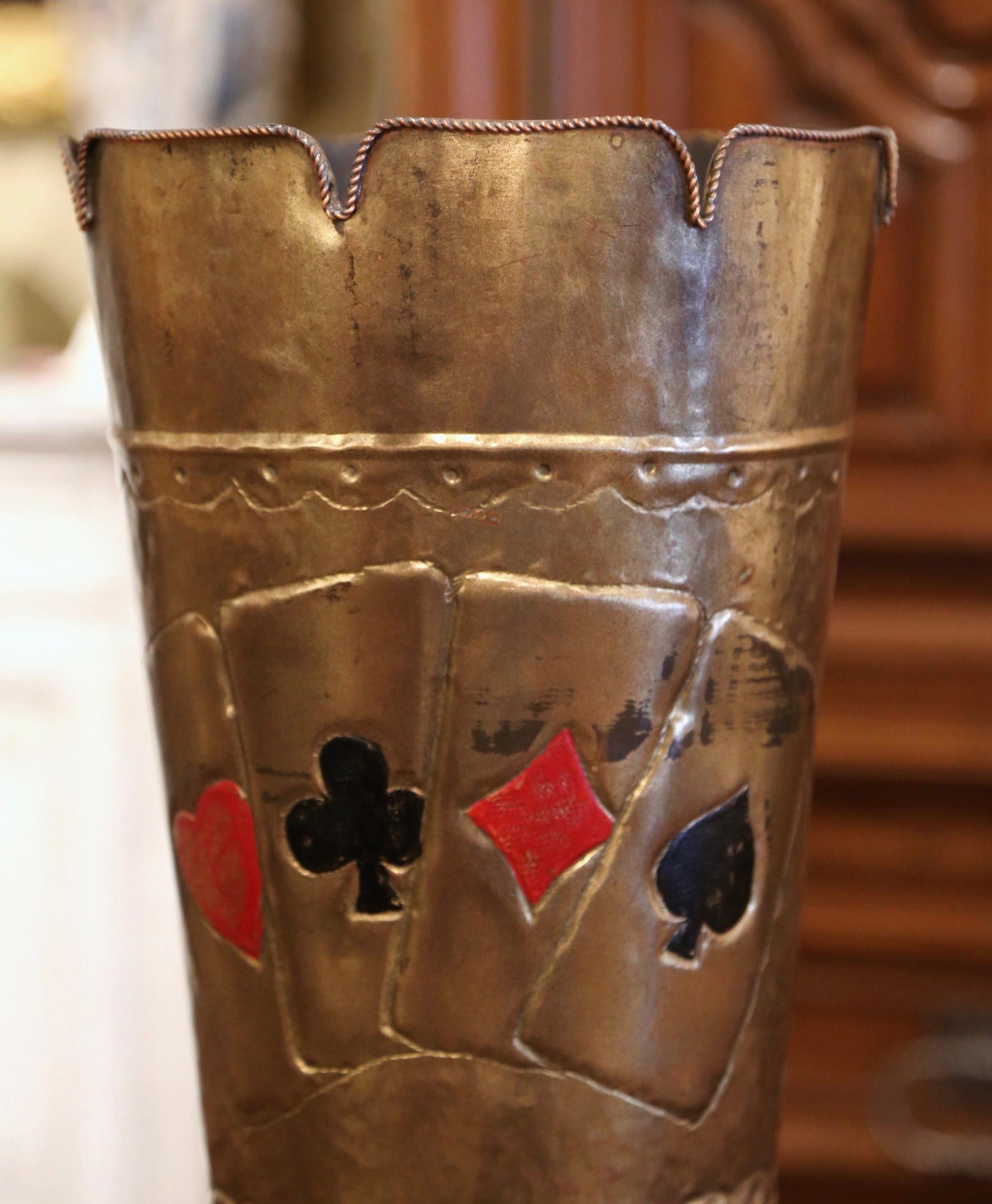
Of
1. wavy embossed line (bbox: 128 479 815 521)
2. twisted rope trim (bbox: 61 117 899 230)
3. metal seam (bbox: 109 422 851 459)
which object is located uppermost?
twisted rope trim (bbox: 61 117 899 230)

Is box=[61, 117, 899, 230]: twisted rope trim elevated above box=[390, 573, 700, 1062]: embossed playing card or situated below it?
above

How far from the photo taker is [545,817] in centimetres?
54

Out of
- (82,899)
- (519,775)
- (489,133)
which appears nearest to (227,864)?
(519,775)

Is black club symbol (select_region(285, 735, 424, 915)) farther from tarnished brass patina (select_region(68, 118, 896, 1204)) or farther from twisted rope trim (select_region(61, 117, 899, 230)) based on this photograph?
→ twisted rope trim (select_region(61, 117, 899, 230))

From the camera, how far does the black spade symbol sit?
1.83ft

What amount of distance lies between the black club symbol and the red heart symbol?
34 mm

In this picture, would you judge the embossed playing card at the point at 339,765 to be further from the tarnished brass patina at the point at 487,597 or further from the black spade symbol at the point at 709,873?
the black spade symbol at the point at 709,873

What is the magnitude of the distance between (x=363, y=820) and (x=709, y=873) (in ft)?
0.48

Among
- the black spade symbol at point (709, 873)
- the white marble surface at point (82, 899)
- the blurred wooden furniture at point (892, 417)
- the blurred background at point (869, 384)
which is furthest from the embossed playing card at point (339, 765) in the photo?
the blurred wooden furniture at point (892, 417)

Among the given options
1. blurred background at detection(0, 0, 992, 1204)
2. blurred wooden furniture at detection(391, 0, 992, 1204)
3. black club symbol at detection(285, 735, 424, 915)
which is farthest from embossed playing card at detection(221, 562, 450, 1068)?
blurred wooden furniture at detection(391, 0, 992, 1204)

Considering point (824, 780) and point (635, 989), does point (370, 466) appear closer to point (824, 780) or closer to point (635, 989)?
point (635, 989)

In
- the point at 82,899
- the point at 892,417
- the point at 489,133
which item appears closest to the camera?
the point at 489,133

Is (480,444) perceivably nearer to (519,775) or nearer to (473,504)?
(473,504)

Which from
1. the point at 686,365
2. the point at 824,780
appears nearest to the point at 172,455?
the point at 686,365
